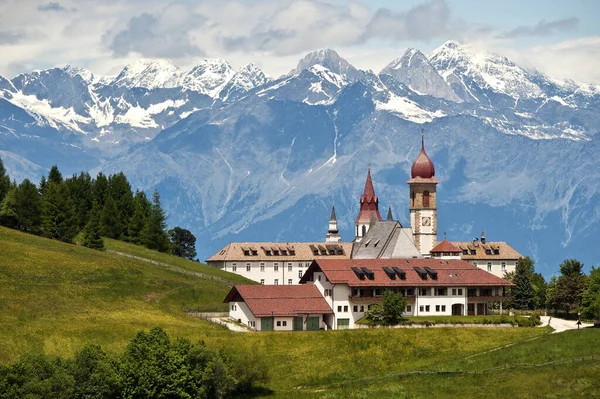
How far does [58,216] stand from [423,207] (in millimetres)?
52499

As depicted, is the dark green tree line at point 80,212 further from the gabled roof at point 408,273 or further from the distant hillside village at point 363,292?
the gabled roof at point 408,273

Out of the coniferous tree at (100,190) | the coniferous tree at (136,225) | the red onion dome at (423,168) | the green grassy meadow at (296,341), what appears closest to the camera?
the green grassy meadow at (296,341)

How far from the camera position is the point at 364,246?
16875cm

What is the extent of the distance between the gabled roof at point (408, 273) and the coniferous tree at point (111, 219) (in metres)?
52.3

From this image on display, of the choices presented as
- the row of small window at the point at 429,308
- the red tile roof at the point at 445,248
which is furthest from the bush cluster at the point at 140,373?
the red tile roof at the point at 445,248

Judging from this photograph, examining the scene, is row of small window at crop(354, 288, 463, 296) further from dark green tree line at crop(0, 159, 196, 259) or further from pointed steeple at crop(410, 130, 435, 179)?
dark green tree line at crop(0, 159, 196, 259)

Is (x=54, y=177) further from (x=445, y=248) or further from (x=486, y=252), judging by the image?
(x=486, y=252)

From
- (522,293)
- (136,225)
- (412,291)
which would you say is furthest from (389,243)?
(136,225)

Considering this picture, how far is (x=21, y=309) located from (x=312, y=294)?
33805mm

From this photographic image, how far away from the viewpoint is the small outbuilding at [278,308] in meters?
123

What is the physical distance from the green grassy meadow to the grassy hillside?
15 cm

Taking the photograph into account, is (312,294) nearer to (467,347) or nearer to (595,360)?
(467,347)

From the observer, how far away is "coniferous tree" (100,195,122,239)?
182 m

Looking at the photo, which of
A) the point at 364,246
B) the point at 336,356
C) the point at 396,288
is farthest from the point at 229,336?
the point at 364,246
